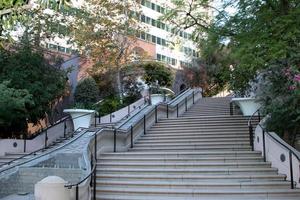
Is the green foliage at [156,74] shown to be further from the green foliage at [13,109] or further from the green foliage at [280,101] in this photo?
the green foliage at [280,101]

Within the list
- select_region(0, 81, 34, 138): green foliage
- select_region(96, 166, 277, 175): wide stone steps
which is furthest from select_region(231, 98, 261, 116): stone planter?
select_region(0, 81, 34, 138): green foliage

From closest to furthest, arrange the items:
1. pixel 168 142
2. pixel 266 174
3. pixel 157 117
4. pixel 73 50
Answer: pixel 266 174 < pixel 168 142 < pixel 157 117 < pixel 73 50

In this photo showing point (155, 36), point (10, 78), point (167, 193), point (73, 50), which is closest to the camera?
point (167, 193)

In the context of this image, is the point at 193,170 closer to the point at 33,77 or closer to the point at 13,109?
the point at 13,109

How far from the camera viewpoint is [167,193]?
37.8ft

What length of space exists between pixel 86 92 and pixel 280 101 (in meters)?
16.4

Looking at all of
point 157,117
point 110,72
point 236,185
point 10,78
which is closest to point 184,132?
point 157,117

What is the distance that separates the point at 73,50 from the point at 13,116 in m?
12.7

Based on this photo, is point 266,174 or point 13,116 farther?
point 13,116

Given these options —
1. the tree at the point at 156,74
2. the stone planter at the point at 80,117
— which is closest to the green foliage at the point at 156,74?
the tree at the point at 156,74

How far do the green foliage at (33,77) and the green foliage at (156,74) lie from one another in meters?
12.7

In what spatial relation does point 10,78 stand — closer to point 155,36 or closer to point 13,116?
point 13,116

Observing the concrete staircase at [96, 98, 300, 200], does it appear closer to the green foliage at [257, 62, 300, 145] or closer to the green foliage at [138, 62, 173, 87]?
the green foliage at [257, 62, 300, 145]

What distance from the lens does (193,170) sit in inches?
504
